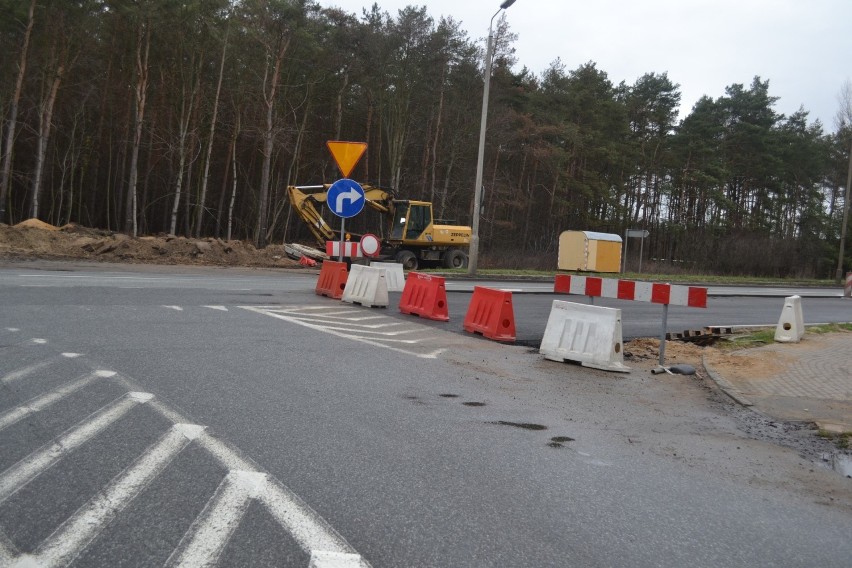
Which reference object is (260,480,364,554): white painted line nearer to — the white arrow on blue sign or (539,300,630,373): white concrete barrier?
(539,300,630,373): white concrete barrier

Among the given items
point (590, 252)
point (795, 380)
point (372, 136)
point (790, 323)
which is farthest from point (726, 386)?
point (372, 136)

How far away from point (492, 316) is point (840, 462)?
22.0 feet

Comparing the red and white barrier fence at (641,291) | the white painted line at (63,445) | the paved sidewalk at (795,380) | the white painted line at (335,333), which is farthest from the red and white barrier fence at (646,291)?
the white painted line at (63,445)

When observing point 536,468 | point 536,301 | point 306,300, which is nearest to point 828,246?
point 536,301

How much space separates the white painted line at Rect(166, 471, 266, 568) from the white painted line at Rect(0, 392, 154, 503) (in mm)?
1115

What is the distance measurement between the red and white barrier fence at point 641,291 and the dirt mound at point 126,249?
19.9 metres

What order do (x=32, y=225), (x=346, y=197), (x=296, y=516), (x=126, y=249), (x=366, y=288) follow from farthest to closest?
(x=32, y=225)
(x=126, y=249)
(x=366, y=288)
(x=346, y=197)
(x=296, y=516)

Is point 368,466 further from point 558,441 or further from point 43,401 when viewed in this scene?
point 43,401

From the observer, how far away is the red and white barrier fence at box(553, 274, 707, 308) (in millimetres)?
9938

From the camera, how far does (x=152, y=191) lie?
52.8m

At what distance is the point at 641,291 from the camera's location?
10219 mm

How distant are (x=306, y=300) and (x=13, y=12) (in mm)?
26820

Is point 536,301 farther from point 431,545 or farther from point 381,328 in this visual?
point 431,545

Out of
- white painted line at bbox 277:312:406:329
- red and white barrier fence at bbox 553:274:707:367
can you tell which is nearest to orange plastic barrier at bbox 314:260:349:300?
white painted line at bbox 277:312:406:329
